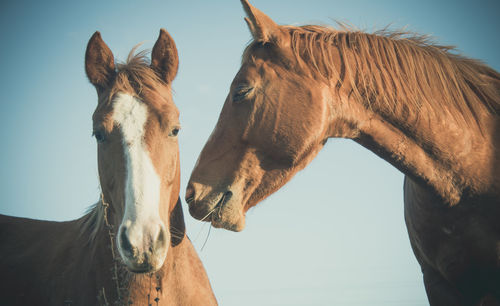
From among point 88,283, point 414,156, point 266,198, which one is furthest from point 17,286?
point 414,156

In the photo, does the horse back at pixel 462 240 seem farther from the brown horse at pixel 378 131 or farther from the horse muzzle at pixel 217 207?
the horse muzzle at pixel 217 207

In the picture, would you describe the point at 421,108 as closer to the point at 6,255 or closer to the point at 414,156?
the point at 414,156

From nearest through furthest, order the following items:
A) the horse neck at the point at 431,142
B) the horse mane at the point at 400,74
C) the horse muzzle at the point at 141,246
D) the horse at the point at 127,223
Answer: the horse muzzle at the point at 141,246
the horse at the point at 127,223
the horse neck at the point at 431,142
the horse mane at the point at 400,74

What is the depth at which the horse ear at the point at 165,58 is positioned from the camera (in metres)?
3.84

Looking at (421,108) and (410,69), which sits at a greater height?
(410,69)

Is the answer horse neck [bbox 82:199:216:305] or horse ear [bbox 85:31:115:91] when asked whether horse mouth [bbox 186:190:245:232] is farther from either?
horse ear [bbox 85:31:115:91]

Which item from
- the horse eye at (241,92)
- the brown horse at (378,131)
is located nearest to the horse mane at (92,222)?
the brown horse at (378,131)

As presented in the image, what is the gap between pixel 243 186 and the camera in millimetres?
3090

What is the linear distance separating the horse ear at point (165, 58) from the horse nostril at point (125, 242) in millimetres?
1860

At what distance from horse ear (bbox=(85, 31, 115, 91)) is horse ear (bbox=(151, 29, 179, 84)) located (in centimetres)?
44

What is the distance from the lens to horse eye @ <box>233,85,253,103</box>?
3.21 m

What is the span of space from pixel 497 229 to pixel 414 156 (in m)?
0.78

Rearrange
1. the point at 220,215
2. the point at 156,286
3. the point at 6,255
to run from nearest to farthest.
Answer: the point at 220,215 → the point at 156,286 → the point at 6,255

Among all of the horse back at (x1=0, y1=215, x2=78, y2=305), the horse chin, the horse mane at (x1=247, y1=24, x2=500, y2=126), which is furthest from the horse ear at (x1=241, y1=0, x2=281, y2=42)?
the horse back at (x1=0, y1=215, x2=78, y2=305)
